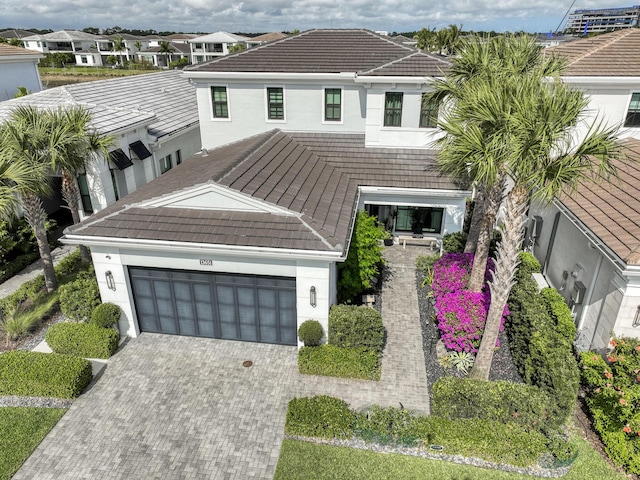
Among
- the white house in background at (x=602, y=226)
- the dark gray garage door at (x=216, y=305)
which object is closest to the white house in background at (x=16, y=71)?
the dark gray garage door at (x=216, y=305)

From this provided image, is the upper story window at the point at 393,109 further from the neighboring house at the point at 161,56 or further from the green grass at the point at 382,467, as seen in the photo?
the neighboring house at the point at 161,56

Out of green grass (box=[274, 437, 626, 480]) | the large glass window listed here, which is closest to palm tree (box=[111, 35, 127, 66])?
the large glass window

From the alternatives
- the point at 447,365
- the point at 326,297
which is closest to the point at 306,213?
the point at 326,297

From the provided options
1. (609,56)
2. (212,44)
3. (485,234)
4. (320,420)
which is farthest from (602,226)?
(212,44)

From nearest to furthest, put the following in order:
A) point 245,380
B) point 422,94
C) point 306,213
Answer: point 245,380 < point 306,213 < point 422,94

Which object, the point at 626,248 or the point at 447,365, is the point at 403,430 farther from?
the point at 626,248

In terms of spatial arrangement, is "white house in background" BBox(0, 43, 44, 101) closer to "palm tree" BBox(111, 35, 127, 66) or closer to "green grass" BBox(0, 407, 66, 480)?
"green grass" BBox(0, 407, 66, 480)
